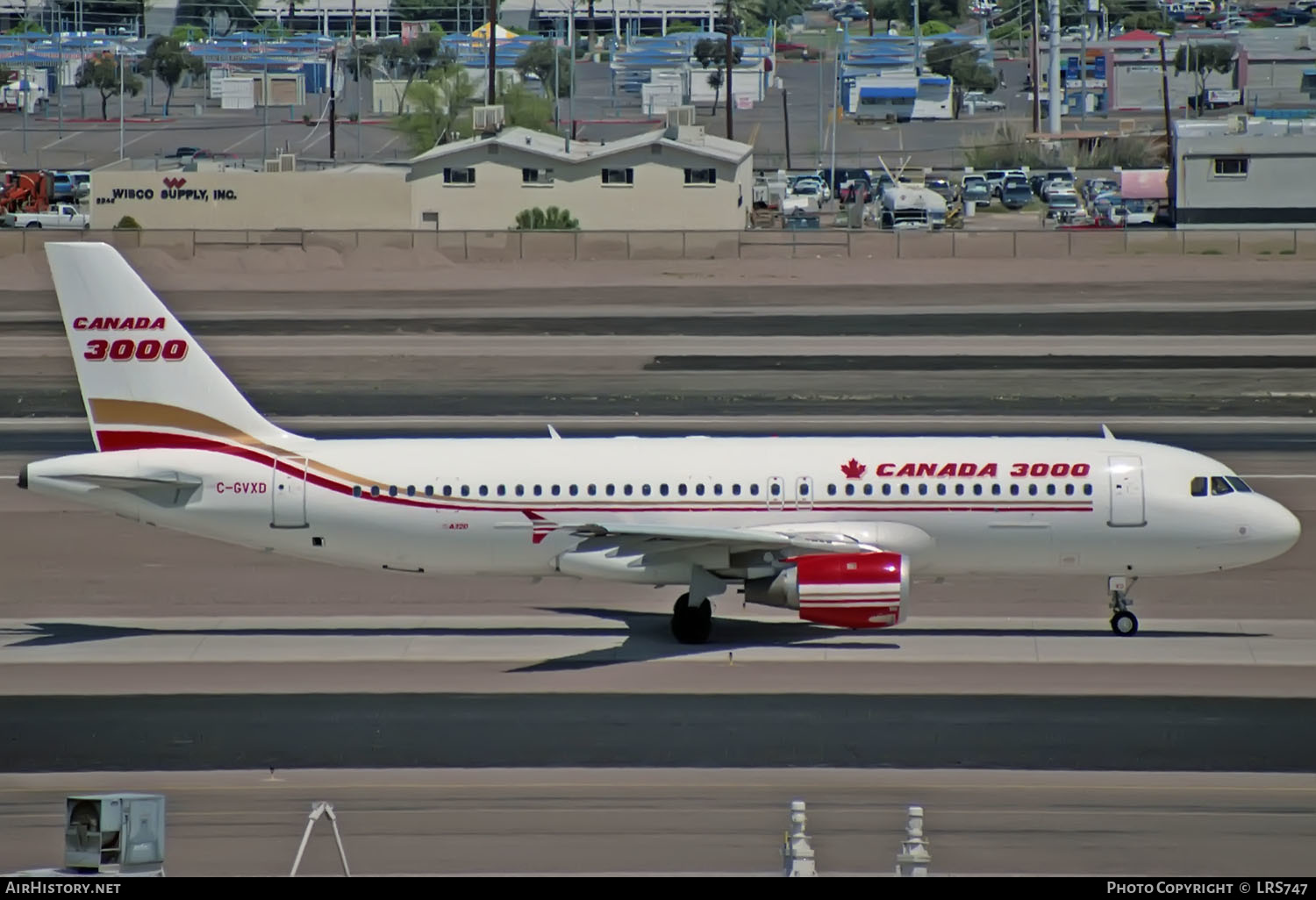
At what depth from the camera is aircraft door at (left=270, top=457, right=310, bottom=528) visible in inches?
1252

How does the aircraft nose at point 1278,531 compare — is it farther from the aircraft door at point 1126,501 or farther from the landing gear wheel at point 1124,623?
the landing gear wheel at point 1124,623

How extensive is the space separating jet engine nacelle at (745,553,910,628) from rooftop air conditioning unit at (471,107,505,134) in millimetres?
87894

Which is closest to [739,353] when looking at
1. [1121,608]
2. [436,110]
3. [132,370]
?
[1121,608]

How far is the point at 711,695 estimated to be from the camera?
93.2 feet

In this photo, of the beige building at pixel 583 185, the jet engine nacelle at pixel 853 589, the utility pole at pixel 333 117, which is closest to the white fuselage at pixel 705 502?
the jet engine nacelle at pixel 853 589

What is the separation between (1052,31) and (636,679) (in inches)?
5536

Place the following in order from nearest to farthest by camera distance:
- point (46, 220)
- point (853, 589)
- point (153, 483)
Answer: point (853, 589), point (153, 483), point (46, 220)

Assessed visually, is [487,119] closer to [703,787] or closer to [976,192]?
[976,192]

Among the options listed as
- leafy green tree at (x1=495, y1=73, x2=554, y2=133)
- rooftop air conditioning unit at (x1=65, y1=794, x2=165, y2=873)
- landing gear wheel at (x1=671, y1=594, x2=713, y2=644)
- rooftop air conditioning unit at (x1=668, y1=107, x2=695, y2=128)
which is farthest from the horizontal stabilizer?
leafy green tree at (x1=495, y1=73, x2=554, y2=133)

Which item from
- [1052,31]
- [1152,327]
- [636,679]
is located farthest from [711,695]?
[1052,31]

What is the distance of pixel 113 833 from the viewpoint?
9.56 metres

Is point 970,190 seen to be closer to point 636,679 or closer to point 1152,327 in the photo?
point 1152,327

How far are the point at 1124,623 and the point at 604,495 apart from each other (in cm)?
959

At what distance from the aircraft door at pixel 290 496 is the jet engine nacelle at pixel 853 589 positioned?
876 cm
